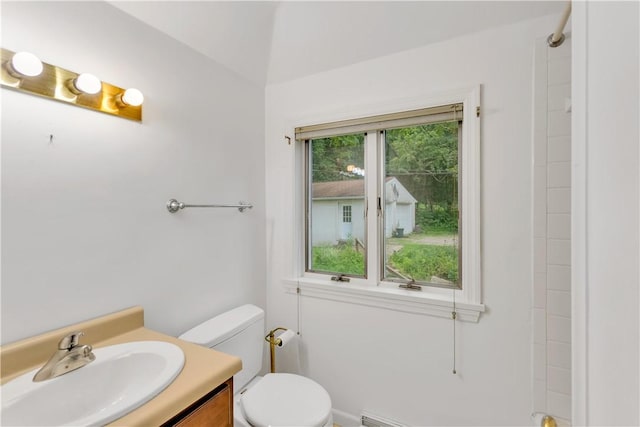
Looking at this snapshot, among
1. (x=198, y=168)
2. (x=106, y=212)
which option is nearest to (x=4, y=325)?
(x=106, y=212)

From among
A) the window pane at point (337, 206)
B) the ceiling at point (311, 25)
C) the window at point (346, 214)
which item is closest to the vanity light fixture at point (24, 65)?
the ceiling at point (311, 25)

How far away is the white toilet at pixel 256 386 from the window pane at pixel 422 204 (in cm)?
78

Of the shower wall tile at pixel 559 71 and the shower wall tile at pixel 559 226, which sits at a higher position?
the shower wall tile at pixel 559 71

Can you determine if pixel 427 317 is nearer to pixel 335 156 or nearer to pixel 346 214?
pixel 346 214

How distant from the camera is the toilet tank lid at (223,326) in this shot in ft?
4.43

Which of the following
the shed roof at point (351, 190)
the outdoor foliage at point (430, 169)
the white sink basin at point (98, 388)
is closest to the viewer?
the white sink basin at point (98, 388)

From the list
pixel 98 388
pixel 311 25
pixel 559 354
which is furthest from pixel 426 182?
pixel 98 388

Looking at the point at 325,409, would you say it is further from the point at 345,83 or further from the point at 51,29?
the point at 51,29

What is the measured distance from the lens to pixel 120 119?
1.20m

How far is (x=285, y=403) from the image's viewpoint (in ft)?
4.45

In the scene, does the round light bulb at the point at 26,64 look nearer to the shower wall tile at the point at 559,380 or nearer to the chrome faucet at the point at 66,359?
the chrome faucet at the point at 66,359

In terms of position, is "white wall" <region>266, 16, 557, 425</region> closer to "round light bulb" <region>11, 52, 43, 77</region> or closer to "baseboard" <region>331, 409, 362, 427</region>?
"baseboard" <region>331, 409, 362, 427</region>
